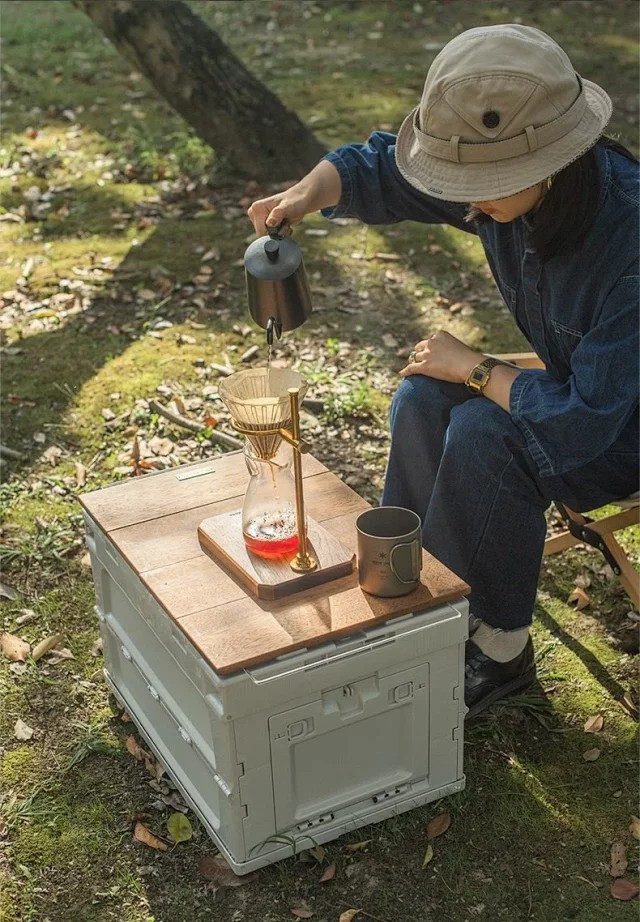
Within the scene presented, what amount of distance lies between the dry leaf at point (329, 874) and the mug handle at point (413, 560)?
0.79 meters

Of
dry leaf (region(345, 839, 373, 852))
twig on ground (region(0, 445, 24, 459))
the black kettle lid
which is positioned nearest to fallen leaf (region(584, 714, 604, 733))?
dry leaf (region(345, 839, 373, 852))

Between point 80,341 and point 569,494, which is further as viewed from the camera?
point 80,341

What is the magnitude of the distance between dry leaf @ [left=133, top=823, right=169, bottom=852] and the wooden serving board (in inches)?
30.1

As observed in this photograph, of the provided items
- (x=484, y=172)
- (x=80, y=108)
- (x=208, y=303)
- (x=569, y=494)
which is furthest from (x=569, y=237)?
(x=80, y=108)

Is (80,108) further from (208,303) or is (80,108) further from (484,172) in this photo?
(484,172)

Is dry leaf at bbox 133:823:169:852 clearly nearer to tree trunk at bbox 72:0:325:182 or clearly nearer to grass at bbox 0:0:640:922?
grass at bbox 0:0:640:922

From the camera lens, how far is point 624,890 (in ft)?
9.39

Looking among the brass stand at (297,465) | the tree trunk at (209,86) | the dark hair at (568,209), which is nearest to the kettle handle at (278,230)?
the brass stand at (297,465)

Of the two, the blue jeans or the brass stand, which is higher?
the brass stand

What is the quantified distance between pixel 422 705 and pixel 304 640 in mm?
448

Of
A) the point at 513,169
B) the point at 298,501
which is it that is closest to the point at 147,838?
the point at 298,501

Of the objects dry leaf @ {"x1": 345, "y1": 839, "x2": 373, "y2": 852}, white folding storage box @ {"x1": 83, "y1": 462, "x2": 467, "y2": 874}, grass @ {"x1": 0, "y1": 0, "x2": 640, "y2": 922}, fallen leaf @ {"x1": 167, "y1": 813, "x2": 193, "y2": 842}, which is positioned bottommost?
grass @ {"x1": 0, "y1": 0, "x2": 640, "y2": 922}

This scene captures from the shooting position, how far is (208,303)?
608cm

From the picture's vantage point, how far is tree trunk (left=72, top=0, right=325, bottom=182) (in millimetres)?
6980
